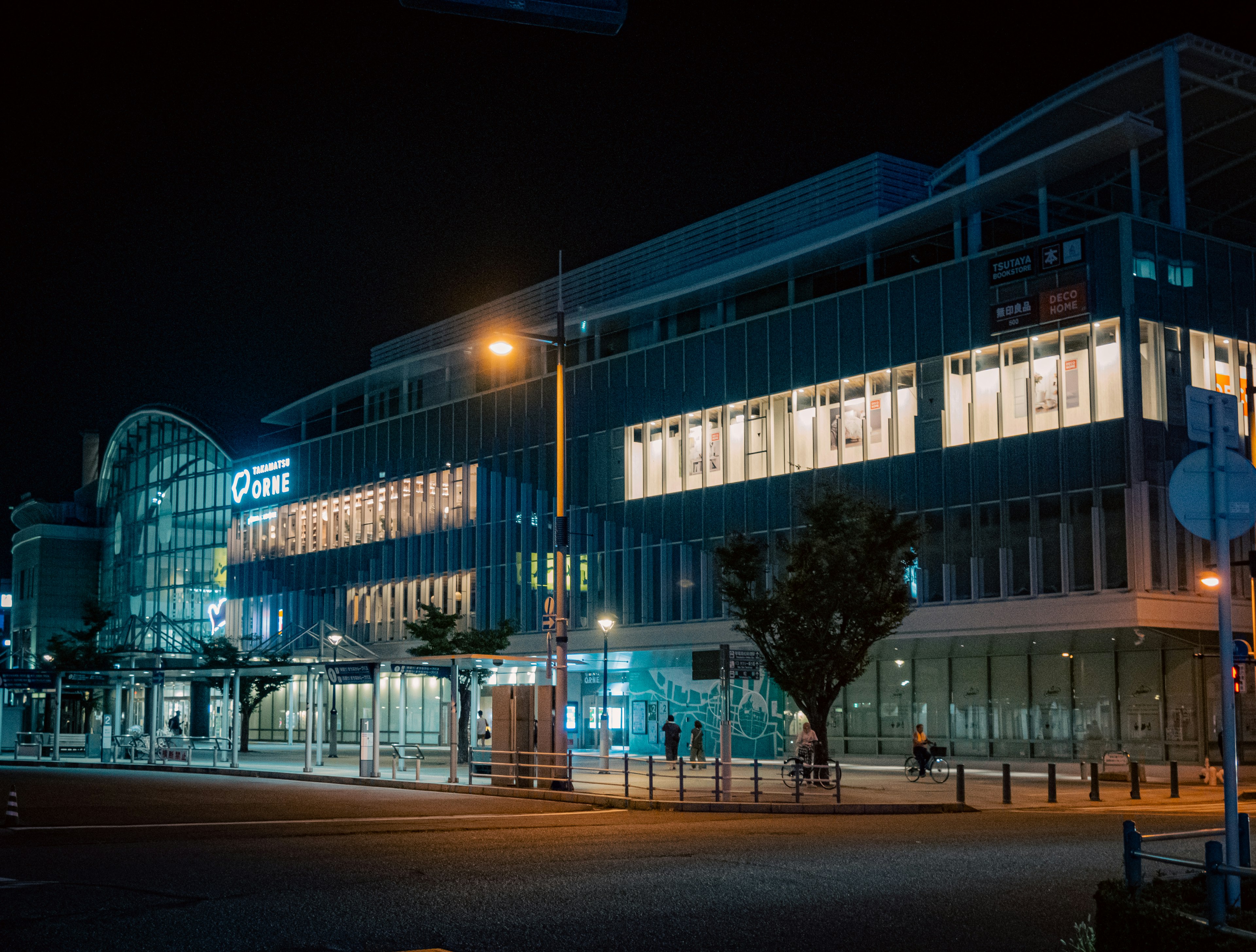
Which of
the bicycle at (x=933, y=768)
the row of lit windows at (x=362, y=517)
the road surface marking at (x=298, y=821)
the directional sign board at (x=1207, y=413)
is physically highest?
the row of lit windows at (x=362, y=517)

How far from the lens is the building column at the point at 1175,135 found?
36.7 meters

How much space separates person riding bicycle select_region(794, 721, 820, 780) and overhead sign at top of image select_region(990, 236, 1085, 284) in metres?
15.1

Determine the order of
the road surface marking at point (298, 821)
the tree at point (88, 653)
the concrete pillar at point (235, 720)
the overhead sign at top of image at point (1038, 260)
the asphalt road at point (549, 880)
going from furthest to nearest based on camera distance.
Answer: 1. the tree at point (88, 653)
2. the concrete pillar at point (235, 720)
3. the overhead sign at top of image at point (1038, 260)
4. the road surface marking at point (298, 821)
5. the asphalt road at point (549, 880)

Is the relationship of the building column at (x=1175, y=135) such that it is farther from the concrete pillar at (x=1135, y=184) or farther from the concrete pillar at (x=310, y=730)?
the concrete pillar at (x=310, y=730)

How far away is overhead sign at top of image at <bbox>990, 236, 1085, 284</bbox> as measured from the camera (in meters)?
36.7

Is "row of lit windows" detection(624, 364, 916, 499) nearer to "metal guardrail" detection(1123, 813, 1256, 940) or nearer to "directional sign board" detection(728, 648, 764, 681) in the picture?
"directional sign board" detection(728, 648, 764, 681)

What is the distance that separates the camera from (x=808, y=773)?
28.0 meters

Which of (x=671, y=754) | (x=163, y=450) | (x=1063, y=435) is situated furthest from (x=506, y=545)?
(x=163, y=450)

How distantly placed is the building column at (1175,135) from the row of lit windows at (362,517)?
2998 centimetres

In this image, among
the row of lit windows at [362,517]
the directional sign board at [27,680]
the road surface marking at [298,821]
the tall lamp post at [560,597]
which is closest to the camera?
the road surface marking at [298,821]

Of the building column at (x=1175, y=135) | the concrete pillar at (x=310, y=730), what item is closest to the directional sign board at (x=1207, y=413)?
the concrete pillar at (x=310, y=730)

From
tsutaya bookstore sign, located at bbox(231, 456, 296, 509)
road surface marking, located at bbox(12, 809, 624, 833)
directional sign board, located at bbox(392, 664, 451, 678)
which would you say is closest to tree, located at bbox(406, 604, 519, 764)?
directional sign board, located at bbox(392, 664, 451, 678)

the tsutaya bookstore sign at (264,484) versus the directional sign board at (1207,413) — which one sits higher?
the tsutaya bookstore sign at (264,484)

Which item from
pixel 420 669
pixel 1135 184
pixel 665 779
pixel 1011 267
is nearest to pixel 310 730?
pixel 420 669
